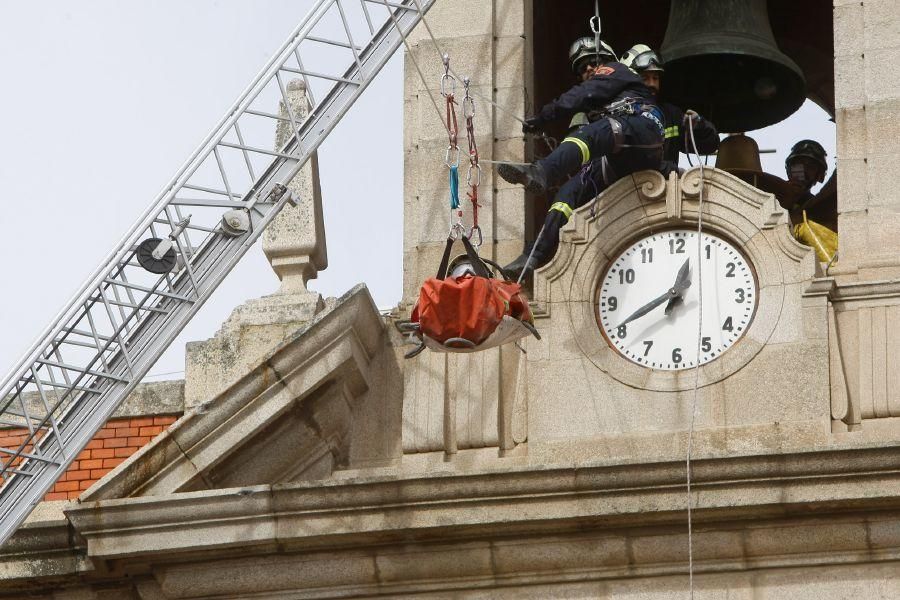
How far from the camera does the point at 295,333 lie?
1953cm

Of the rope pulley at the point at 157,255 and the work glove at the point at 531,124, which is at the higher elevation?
the work glove at the point at 531,124

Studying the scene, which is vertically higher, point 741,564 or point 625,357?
point 625,357

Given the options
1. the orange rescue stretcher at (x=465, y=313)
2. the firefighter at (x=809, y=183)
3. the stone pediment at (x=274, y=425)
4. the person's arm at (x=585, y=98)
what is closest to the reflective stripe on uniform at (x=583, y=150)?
the person's arm at (x=585, y=98)

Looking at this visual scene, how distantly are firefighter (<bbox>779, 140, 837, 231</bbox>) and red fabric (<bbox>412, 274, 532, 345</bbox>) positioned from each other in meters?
3.59

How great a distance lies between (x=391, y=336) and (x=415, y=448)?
0.83m

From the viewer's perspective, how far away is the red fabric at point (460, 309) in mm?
18609

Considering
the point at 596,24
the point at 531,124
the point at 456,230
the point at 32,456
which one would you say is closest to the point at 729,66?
the point at 596,24

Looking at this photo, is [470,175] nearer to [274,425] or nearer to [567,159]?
[567,159]

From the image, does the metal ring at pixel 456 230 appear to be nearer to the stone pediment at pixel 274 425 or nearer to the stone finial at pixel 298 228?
the stone pediment at pixel 274 425

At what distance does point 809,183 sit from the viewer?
21.9m

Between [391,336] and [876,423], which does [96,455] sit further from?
[876,423]

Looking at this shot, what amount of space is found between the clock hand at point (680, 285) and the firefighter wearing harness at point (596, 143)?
737 millimetres

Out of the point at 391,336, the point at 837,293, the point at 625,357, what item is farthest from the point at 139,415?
the point at 837,293

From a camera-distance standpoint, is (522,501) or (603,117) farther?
(603,117)
